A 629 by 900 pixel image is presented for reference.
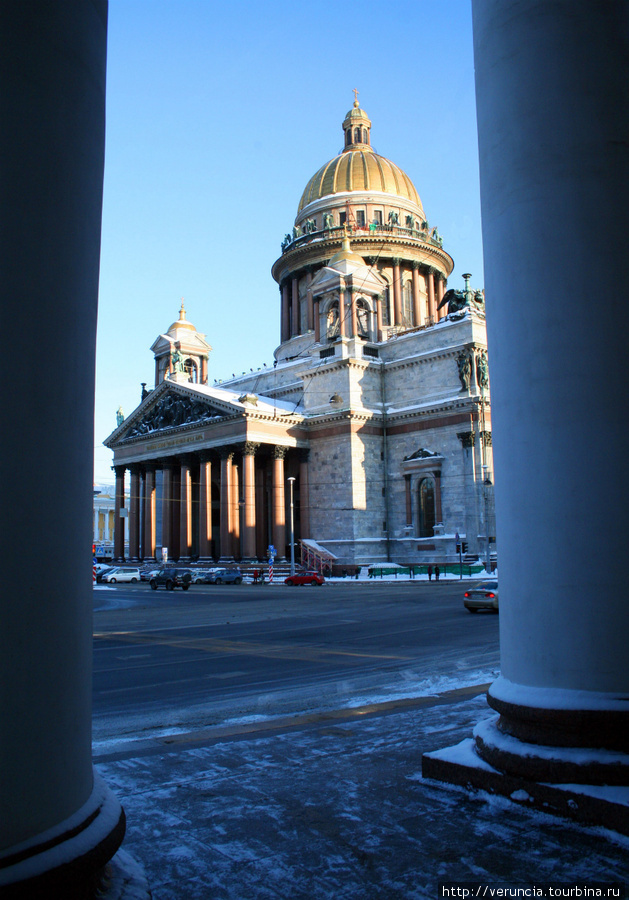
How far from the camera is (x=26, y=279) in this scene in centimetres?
305

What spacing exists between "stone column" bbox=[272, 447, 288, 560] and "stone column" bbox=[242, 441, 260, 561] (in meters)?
1.66

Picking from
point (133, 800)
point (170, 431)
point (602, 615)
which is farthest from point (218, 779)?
point (170, 431)

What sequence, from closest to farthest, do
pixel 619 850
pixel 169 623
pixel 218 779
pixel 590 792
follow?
pixel 619 850 → pixel 590 792 → pixel 218 779 → pixel 169 623

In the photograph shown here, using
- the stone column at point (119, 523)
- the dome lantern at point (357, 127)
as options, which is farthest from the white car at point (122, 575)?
the dome lantern at point (357, 127)

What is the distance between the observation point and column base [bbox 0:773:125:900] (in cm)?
277

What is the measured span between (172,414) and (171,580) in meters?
19.7

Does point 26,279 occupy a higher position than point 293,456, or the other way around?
point 293,456

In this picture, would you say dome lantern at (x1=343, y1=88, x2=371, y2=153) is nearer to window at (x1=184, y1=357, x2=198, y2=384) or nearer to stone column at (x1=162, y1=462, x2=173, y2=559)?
window at (x1=184, y1=357, x2=198, y2=384)

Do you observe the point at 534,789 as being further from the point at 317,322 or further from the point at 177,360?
the point at 177,360

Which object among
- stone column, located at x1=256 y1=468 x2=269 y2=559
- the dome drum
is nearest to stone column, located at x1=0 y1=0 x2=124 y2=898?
stone column, located at x1=256 y1=468 x2=269 y2=559

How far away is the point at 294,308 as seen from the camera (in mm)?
75125

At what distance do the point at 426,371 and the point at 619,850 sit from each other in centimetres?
5243

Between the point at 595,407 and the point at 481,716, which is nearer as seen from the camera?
the point at 595,407

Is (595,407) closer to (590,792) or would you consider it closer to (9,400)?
(590,792)
